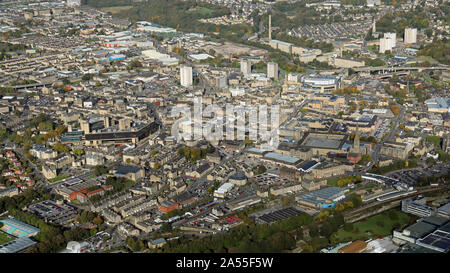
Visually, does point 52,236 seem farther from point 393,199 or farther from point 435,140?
point 435,140

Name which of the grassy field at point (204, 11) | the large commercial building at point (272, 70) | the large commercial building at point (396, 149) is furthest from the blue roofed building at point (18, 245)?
the grassy field at point (204, 11)

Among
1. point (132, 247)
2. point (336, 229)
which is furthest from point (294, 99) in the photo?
point (132, 247)

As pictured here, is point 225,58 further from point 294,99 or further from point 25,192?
point 25,192

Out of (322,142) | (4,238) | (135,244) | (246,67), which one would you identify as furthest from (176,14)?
(135,244)

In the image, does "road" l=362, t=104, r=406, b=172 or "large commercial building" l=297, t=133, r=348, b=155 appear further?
"large commercial building" l=297, t=133, r=348, b=155

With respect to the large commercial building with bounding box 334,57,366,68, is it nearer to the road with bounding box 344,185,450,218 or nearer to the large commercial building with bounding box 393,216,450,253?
the road with bounding box 344,185,450,218

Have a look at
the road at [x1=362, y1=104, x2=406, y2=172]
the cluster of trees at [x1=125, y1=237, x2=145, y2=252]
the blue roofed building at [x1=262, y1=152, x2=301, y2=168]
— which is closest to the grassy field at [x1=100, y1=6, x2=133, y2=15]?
the road at [x1=362, y1=104, x2=406, y2=172]
